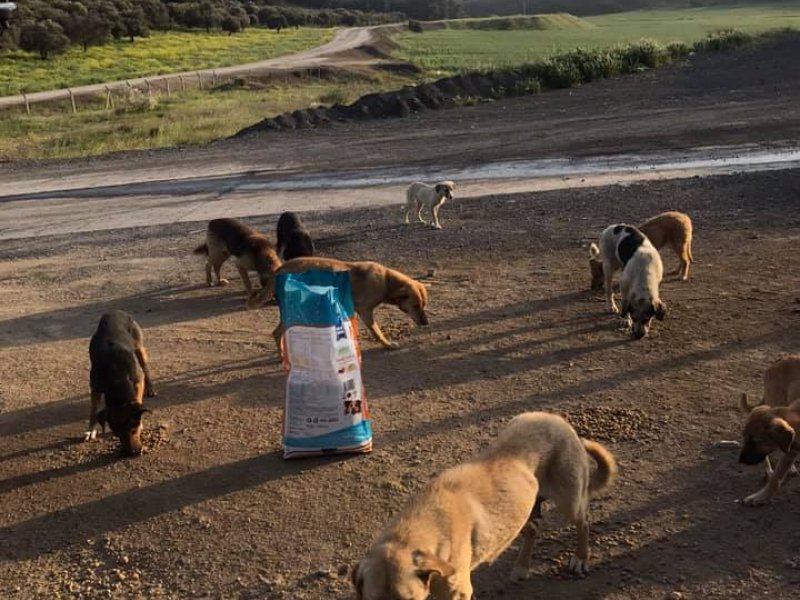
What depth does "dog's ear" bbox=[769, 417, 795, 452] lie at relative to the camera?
6.09 m

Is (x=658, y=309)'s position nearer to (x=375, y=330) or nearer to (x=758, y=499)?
(x=375, y=330)

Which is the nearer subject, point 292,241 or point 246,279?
point 292,241

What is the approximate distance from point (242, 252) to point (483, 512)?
8.04 meters

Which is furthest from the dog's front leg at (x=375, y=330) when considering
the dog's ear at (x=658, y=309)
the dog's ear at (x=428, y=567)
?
the dog's ear at (x=428, y=567)

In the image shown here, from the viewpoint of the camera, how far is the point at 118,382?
8031 millimetres

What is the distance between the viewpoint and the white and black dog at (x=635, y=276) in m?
9.86

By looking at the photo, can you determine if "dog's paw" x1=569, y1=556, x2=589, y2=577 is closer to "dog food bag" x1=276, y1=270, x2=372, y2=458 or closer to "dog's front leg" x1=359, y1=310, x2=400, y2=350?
"dog food bag" x1=276, y1=270, x2=372, y2=458

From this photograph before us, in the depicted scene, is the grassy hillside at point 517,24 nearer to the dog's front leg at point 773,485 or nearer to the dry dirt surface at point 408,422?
the dry dirt surface at point 408,422

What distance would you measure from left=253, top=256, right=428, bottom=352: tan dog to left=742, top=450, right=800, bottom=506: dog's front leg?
15.4 feet

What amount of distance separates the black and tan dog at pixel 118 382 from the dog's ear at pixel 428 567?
4187 millimetres

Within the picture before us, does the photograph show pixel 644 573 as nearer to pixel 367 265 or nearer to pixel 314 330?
pixel 314 330

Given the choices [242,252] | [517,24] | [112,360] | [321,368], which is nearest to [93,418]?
[112,360]

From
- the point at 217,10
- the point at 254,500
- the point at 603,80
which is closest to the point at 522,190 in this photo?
the point at 254,500

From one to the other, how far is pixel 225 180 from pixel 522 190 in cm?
835
